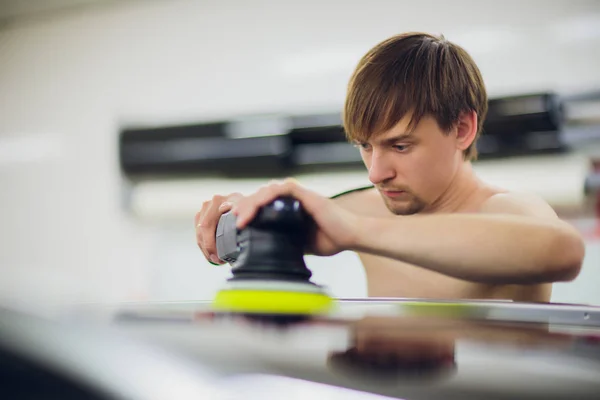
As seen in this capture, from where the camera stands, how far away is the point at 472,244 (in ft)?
2.05

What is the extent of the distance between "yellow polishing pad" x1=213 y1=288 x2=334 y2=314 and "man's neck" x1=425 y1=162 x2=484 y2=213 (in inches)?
15.2

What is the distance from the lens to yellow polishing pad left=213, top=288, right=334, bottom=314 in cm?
53

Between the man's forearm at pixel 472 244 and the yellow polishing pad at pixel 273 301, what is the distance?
10 cm

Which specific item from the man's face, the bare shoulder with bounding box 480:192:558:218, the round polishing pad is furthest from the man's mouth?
the round polishing pad

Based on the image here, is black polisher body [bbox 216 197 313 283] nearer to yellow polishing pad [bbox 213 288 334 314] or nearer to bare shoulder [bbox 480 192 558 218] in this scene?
yellow polishing pad [bbox 213 288 334 314]

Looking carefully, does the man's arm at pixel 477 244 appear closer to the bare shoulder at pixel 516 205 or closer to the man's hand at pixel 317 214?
the man's hand at pixel 317 214

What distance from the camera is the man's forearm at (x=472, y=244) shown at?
62cm

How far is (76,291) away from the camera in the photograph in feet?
10.1

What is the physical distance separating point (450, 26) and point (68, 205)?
6.04 ft

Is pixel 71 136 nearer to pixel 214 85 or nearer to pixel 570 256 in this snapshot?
pixel 214 85

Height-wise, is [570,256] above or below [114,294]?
above

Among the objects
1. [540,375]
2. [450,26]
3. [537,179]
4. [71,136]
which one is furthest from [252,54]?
[540,375]

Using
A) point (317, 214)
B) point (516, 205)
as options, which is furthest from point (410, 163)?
point (317, 214)

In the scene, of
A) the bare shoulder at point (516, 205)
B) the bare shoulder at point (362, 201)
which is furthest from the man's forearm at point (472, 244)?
the bare shoulder at point (362, 201)
